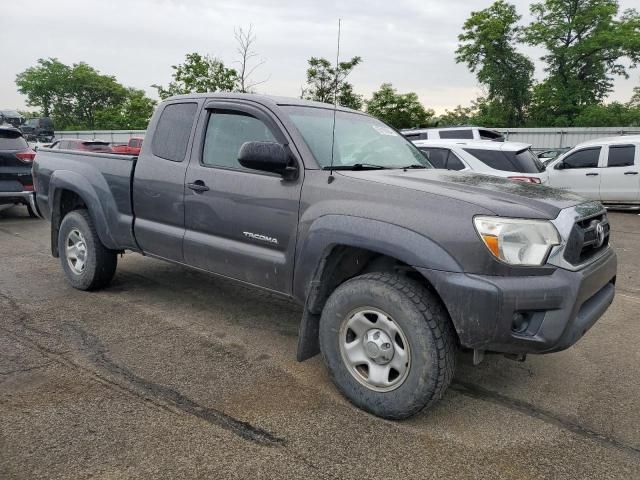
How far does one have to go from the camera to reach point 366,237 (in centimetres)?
288

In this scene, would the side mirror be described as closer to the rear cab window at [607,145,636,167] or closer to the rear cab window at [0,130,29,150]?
the rear cab window at [0,130,29,150]

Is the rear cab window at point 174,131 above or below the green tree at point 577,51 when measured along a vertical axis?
below

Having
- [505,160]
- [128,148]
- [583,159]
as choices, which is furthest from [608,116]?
[128,148]

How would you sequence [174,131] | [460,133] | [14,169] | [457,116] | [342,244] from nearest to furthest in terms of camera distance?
1. [342,244]
2. [174,131]
3. [14,169]
4. [460,133]
5. [457,116]

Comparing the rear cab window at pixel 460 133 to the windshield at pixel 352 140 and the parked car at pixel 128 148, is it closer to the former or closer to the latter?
the parked car at pixel 128 148

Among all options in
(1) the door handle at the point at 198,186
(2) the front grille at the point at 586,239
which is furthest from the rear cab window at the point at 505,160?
(1) the door handle at the point at 198,186

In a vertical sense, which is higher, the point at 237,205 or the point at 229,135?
the point at 229,135

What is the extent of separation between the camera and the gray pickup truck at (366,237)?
8.53 feet

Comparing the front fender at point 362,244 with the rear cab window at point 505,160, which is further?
the rear cab window at point 505,160

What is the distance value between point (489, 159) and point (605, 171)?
508 cm

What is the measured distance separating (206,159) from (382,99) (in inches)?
1239

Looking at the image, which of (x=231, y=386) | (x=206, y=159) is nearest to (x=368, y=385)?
(x=231, y=386)

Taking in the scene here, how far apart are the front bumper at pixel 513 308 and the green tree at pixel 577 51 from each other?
120ft

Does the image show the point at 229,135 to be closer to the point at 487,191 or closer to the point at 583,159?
the point at 487,191
